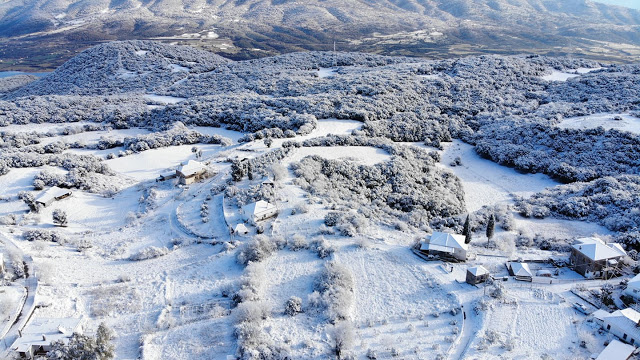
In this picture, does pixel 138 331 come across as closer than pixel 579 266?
Yes

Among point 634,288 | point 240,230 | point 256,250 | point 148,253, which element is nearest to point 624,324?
point 634,288

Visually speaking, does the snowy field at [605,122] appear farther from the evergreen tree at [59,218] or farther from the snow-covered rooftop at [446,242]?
the evergreen tree at [59,218]

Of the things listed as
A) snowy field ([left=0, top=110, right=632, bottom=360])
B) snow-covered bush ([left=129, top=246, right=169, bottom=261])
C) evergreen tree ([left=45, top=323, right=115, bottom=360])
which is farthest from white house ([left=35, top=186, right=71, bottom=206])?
evergreen tree ([left=45, top=323, right=115, bottom=360])

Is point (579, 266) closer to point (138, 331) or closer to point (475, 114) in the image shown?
point (138, 331)

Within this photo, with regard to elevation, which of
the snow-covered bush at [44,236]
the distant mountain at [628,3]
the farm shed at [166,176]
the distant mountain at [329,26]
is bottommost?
the snow-covered bush at [44,236]

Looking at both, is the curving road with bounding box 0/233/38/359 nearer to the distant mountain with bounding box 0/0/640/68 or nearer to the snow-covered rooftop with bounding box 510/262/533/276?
the snow-covered rooftop with bounding box 510/262/533/276

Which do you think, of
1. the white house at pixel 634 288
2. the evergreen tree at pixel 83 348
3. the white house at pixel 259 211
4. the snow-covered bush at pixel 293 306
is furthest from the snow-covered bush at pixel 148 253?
the white house at pixel 634 288

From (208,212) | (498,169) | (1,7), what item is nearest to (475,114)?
(498,169)
